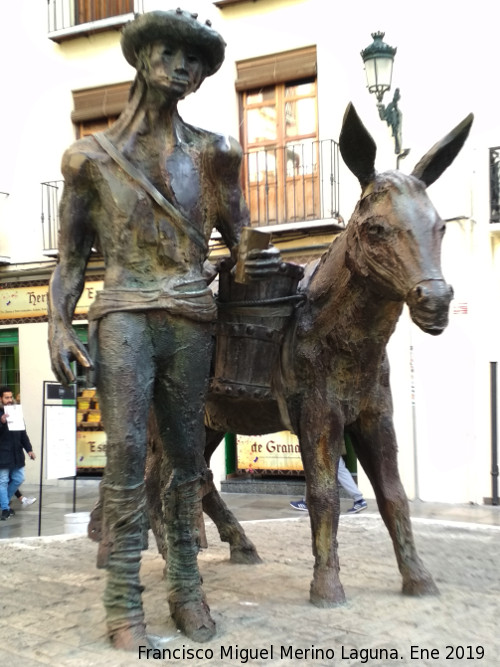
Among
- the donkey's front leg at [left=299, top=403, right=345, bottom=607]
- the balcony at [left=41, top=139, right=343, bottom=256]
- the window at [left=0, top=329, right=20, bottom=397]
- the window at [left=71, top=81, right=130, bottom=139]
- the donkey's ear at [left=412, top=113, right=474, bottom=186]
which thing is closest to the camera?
the donkey's ear at [left=412, top=113, right=474, bottom=186]

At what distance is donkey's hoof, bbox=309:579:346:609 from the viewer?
3.83 metres

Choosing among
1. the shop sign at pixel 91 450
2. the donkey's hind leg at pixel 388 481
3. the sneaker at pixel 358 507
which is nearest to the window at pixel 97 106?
the shop sign at pixel 91 450

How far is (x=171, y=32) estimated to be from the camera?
3400 mm

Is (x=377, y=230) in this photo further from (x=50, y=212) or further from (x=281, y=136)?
(x=50, y=212)

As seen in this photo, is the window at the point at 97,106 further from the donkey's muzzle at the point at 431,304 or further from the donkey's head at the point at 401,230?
the donkey's muzzle at the point at 431,304

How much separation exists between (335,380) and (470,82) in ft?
24.3

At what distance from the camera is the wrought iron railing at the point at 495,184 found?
33.7 feet

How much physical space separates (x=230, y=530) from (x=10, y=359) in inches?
400

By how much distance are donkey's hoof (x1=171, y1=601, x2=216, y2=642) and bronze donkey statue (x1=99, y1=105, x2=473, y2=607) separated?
625 mm

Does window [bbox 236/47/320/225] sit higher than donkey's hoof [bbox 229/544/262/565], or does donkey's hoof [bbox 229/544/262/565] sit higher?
window [bbox 236/47/320/225]

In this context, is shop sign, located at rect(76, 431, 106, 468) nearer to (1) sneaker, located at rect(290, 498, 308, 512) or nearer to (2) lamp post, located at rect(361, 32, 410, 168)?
(1) sneaker, located at rect(290, 498, 308, 512)

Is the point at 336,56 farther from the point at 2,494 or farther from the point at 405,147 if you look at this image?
the point at 2,494

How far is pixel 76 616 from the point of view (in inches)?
149

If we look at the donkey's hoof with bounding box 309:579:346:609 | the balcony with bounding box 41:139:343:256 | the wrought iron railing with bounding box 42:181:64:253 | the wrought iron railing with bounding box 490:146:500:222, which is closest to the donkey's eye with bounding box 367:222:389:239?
Answer: the donkey's hoof with bounding box 309:579:346:609
